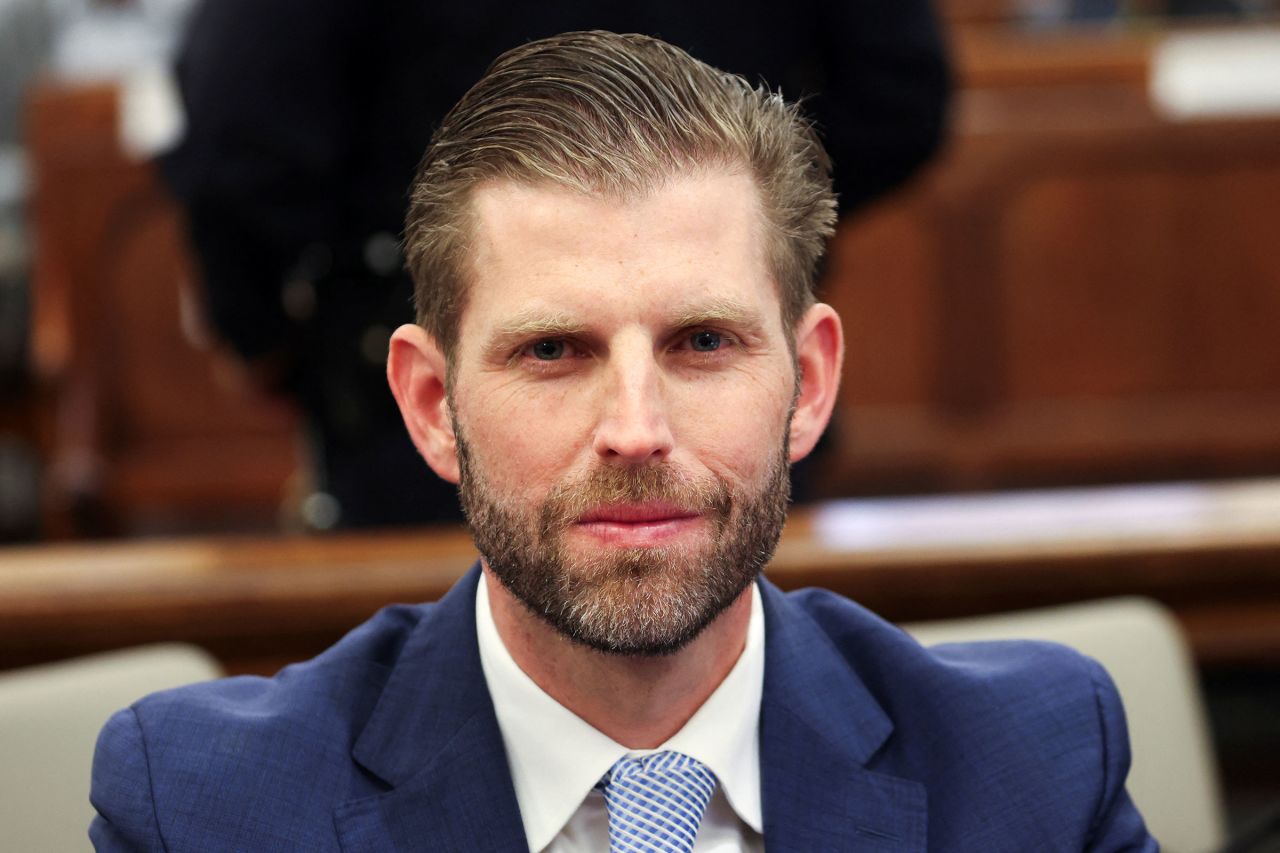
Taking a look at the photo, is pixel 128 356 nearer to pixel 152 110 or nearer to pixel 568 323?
pixel 152 110

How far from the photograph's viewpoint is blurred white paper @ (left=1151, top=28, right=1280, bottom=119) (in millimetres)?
4578

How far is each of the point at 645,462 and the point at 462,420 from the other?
17cm

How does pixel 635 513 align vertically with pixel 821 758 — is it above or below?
above

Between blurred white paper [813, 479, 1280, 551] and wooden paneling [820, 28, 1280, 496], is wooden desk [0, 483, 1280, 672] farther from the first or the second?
wooden paneling [820, 28, 1280, 496]

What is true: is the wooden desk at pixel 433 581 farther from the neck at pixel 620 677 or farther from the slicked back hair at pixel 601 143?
the slicked back hair at pixel 601 143

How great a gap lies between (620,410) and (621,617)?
150 mm

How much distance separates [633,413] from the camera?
1214 millimetres

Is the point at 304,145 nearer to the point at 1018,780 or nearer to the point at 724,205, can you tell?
the point at 724,205

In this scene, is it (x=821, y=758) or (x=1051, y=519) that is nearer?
(x=821, y=758)

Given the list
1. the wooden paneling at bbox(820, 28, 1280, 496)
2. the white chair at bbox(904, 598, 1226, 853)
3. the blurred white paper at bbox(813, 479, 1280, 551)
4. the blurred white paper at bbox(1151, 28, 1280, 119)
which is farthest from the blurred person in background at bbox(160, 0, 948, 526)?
the blurred white paper at bbox(1151, 28, 1280, 119)

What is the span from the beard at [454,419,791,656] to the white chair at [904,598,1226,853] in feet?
2.31

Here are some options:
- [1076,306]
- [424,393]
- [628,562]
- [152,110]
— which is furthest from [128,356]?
[628,562]

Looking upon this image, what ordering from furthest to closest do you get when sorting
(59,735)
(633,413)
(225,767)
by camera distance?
(59,735) < (225,767) < (633,413)

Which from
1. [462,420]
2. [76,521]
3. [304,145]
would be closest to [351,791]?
[462,420]
